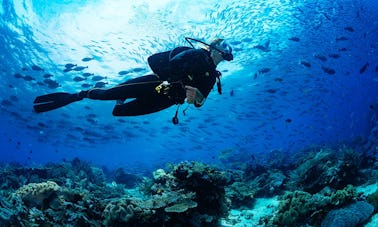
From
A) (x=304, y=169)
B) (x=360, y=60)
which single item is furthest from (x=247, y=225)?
(x=360, y=60)

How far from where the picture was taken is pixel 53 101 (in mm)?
5598

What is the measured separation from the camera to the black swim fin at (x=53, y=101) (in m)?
5.53

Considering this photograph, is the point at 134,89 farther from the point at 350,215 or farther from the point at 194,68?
the point at 350,215

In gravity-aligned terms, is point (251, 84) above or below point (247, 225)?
above

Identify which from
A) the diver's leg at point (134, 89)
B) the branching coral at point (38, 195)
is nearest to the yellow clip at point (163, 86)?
the diver's leg at point (134, 89)

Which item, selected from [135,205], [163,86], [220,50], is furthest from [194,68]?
[135,205]

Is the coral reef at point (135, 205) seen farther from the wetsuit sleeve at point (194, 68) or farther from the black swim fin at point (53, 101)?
the wetsuit sleeve at point (194, 68)

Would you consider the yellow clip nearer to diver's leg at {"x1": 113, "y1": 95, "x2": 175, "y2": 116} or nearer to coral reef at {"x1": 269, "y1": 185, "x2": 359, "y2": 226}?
diver's leg at {"x1": 113, "y1": 95, "x2": 175, "y2": 116}

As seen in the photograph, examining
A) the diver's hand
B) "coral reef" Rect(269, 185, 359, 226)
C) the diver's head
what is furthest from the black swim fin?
"coral reef" Rect(269, 185, 359, 226)

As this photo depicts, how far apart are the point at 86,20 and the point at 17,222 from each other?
1838 cm

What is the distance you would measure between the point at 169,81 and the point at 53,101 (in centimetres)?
268

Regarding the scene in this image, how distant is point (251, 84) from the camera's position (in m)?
31.3

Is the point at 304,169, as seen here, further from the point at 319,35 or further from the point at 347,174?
the point at 319,35

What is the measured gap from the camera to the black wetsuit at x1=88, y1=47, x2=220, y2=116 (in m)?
4.55
